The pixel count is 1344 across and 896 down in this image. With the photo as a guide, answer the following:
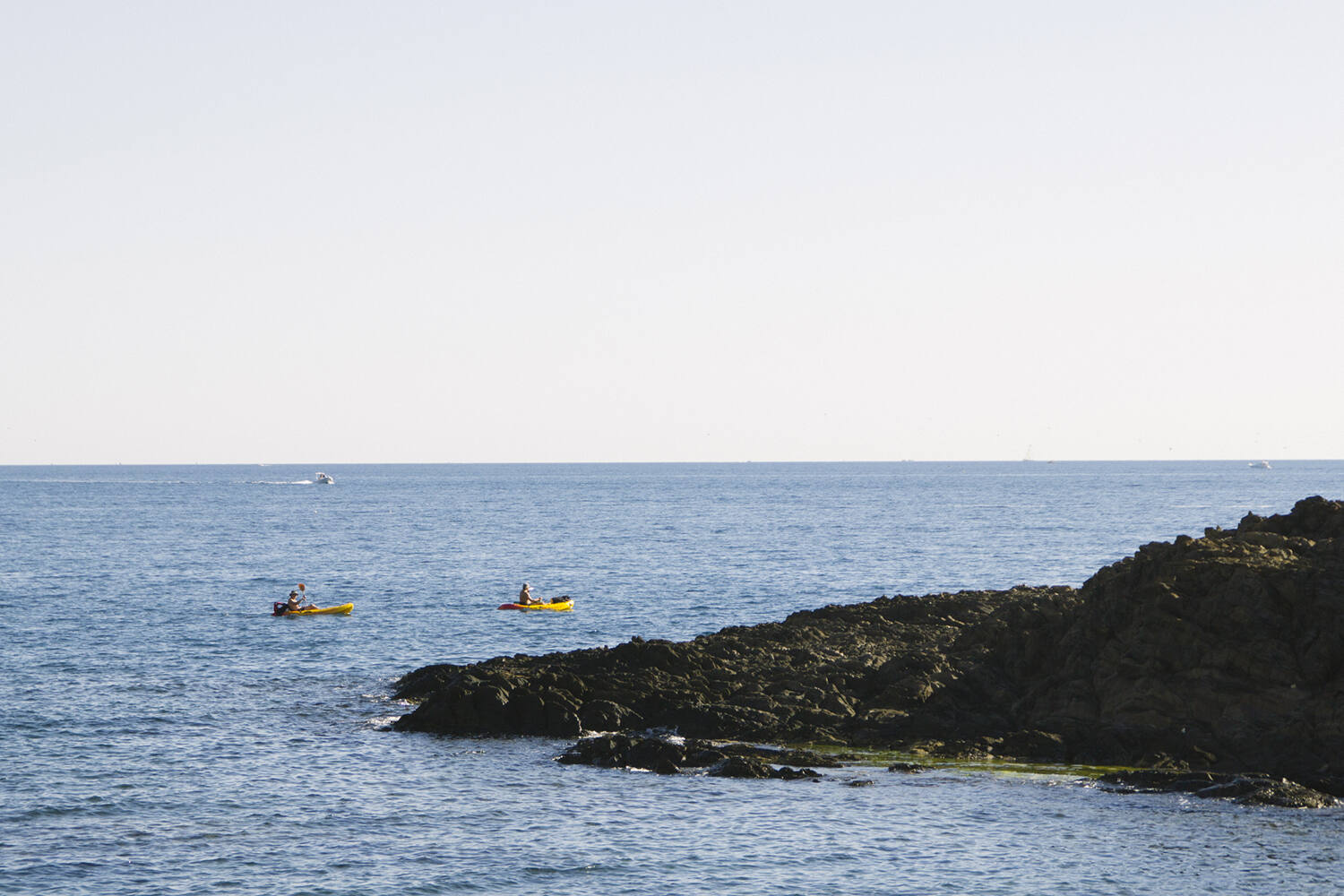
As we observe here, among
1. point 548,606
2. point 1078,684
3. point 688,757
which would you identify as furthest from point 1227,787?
point 548,606

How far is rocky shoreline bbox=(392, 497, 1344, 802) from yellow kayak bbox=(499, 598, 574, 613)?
26.5 m

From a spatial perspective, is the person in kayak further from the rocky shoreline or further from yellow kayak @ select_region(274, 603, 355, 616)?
the rocky shoreline

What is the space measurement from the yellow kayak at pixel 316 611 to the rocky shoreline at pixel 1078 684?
26.7 m

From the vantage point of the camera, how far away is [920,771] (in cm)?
3622

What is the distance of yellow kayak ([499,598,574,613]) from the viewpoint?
7594 cm

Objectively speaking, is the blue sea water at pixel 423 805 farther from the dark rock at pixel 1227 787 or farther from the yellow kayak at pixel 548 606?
the yellow kayak at pixel 548 606

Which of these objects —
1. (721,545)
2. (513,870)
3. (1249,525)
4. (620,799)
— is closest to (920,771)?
(620,799)

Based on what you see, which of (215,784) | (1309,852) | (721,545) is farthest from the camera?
(721,545)

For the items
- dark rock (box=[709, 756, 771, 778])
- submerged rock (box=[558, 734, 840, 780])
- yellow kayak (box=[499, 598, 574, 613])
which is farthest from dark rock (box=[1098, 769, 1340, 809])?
yellow kayak (box=[499, 598, 574, 613])

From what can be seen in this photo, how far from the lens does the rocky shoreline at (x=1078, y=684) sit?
35.7 m

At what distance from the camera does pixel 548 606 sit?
75875mm

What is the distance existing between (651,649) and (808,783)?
13.0 m

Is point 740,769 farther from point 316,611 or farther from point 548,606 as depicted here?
point 316,611

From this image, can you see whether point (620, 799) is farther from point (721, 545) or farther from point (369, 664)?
point (721, 545)
